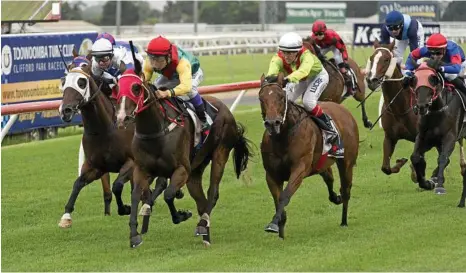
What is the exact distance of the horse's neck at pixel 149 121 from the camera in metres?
8.60

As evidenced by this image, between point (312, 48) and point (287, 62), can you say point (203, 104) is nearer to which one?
point (287, 62)

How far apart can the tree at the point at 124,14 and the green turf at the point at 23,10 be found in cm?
3860

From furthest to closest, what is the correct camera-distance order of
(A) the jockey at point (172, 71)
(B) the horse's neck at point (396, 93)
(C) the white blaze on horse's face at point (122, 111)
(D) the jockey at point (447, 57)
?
(B) the horse's neck at point (396, 93)
(D) the jockey at point (447, 57)
(A) the jockey at point (172, 71)
(C) the white blaze on horse's face at point (122, 111)

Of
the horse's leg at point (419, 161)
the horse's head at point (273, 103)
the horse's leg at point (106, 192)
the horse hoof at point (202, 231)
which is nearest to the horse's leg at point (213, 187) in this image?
the horse hoof at point (202, 231)

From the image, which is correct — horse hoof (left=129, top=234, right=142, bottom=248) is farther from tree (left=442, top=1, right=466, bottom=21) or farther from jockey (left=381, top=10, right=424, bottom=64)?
tree (left=442, top=1, right=466, bottom=21)

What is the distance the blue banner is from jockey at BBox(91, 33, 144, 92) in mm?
19585

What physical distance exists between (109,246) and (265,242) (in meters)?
1.29

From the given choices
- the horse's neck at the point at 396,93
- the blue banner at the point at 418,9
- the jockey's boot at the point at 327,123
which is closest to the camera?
the jockey's boot at the point at 327,123

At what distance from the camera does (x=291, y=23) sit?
4728 centimetres

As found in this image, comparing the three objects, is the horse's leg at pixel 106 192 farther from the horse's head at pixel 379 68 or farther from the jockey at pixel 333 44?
the jockey at pixel 333 44

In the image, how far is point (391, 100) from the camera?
38.8 feet

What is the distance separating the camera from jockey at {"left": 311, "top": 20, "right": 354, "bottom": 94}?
14.2 meters

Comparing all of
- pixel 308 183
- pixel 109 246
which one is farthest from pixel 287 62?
pixel 308 183

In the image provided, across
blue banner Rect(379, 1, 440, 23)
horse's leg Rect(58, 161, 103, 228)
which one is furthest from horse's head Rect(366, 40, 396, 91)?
blue banner Rect(379, 1, 440, 23)
